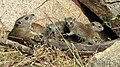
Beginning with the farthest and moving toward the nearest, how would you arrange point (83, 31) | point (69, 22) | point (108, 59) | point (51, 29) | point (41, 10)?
point (41, 10), point (83, 31), point (69, 22), point (51, 29), point (108, 59)

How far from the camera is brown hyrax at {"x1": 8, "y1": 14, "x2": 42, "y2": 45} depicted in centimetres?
669

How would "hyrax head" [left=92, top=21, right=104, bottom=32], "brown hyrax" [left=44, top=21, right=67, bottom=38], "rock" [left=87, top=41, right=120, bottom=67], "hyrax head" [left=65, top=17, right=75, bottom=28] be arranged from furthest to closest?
"hyrax head" [left=92, top=21, right=104, bottom=32], "hyrax head" [left=65, top=17, right=75, bottom=28], "brown hyrax" [left=44, top=21, right=67, bottom=38], "rock" [left=87, top=41, right=120, bottom=67]

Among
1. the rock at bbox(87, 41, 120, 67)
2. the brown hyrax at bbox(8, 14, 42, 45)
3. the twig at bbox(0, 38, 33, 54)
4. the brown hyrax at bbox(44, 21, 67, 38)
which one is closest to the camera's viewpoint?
the rock at bbox(87, 41, 120, 67)

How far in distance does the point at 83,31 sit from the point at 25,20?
99 cm

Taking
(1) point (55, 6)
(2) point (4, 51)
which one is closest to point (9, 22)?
(1) point (55, 6)

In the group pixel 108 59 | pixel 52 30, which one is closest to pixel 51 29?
pixel 52 30

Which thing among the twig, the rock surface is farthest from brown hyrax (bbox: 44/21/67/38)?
the twig

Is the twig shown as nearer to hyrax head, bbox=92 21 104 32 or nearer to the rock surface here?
the rock surface

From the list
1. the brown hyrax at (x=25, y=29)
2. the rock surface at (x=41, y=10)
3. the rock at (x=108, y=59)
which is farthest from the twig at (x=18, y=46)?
the rock at (x=108, y=59)

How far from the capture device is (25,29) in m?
7.03

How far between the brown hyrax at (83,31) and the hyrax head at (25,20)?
0.57 metres

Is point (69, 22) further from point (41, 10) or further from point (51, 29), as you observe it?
point (41, 10)

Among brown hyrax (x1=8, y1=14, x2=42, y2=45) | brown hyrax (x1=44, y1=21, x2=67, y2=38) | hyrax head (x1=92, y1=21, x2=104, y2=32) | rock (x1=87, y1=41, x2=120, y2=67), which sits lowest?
hyrax head (x1=92, y1=21, x2=104, y2=32)

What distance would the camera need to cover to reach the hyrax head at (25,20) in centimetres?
702
